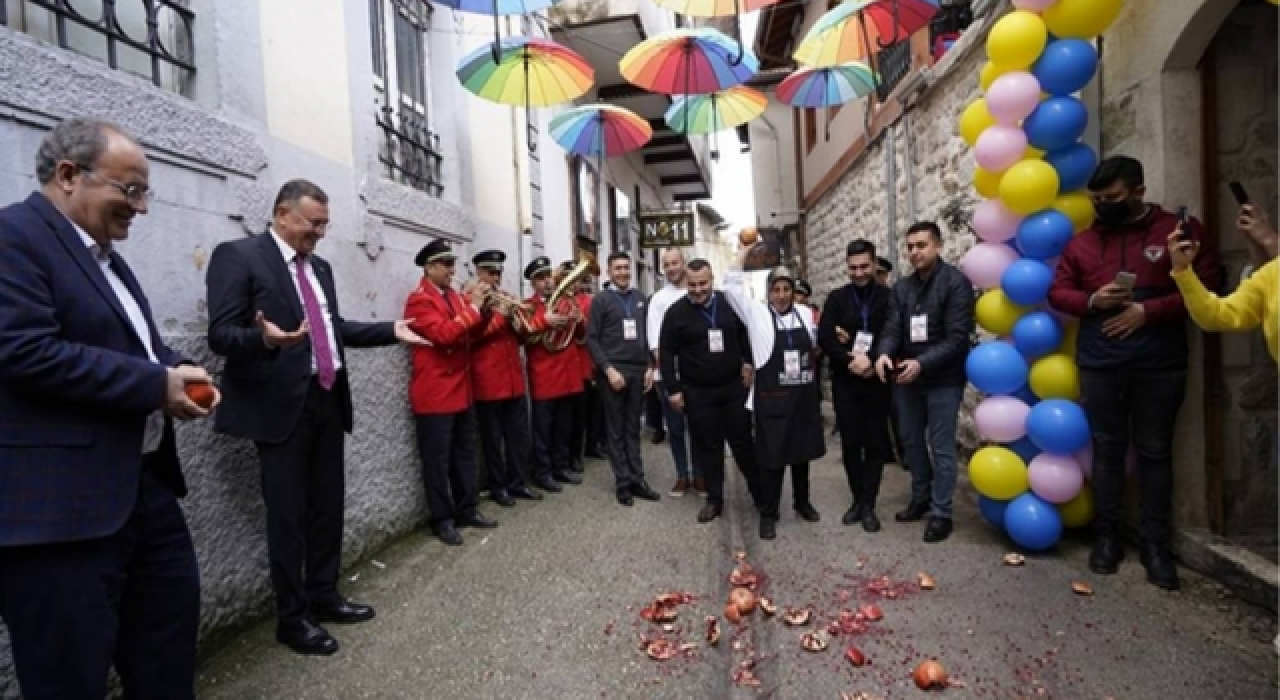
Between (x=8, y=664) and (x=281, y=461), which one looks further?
(x=281, y=461)

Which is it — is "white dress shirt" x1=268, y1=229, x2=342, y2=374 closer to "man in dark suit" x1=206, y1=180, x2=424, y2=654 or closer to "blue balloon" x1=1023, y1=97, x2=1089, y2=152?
"man in dark suit" x1=206, y1=180, x2=424, y2=654

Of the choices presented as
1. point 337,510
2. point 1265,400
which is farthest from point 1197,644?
point 337,510

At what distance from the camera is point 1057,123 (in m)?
3.79

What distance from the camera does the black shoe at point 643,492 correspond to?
576 centimetres

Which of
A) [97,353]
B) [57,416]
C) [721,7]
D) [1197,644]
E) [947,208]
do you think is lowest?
[1197,644]

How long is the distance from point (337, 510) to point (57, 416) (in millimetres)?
Result: 1718

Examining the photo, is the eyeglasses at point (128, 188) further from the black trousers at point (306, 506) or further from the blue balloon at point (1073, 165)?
the blue balloon at point (1073, 165)

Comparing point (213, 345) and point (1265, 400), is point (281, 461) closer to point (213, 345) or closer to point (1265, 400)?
point (213, 345)

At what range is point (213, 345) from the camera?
9.20 ft

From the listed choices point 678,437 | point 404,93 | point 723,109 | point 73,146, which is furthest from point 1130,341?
point 404,93

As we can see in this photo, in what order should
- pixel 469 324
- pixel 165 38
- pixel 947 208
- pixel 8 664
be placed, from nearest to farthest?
pixel 8 664 → pixel 165 38 → pixel 469 324 → pixel 947 208

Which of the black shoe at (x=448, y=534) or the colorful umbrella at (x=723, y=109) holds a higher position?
the colorful umbrella at (x=723, y=109)

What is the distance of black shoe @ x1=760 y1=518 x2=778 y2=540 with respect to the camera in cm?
471

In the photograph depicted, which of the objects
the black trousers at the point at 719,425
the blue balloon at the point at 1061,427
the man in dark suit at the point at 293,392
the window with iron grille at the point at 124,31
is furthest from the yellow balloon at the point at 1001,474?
the window with iron grille at the point at 124,31
